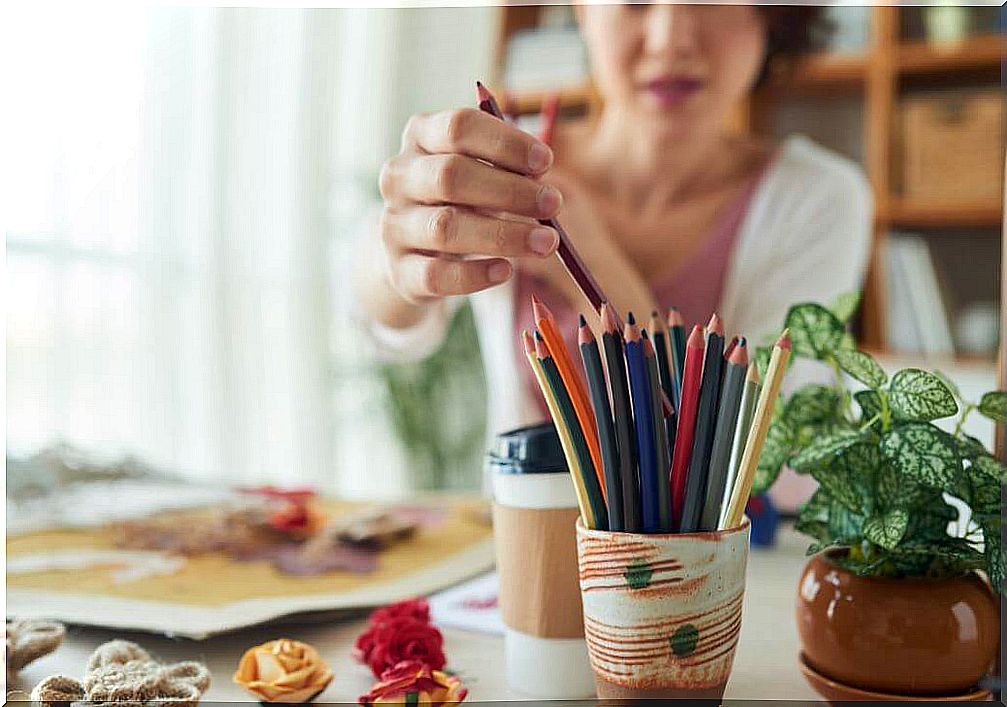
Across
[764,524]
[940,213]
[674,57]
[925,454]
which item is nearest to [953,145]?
[940,213]

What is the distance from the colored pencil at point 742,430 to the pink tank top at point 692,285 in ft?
2.09

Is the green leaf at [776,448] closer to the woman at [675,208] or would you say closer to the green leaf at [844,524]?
the green leaf at [844,524]

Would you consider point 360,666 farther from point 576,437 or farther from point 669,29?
point 669,29

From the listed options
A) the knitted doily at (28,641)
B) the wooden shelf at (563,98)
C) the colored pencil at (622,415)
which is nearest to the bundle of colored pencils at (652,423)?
the colored pencil at (622,415)

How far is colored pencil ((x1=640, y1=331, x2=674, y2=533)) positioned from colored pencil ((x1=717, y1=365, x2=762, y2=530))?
2 centimetres

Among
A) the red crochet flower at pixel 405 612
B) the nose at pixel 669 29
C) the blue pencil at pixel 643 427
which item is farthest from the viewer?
the nose at pixel 669 29

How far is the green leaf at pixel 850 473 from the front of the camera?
0.37 meters

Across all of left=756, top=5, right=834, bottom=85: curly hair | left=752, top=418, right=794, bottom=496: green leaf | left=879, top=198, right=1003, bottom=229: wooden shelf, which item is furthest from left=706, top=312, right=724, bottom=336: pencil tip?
left=879, top=198, right=1003, bottom=229: wooden shelf

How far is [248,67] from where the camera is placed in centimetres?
190

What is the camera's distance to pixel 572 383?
1.07 feet

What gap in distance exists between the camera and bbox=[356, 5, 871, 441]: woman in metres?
0.91

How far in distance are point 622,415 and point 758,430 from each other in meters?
0.05

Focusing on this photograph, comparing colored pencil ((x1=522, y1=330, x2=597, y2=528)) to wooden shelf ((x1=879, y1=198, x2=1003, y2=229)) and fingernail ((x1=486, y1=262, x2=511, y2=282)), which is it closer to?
fingernail ((x1=486, y1=262, x2=511, y2=282))

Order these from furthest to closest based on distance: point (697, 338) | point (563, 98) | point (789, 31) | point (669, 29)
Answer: point (563, 98) < point (789, 31) < point (669, 29) < point (697, 338)
